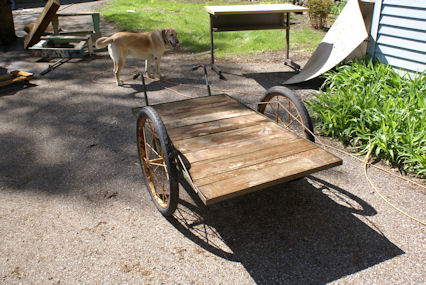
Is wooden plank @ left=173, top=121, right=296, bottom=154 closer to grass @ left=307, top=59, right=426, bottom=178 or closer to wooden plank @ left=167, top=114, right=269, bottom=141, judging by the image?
wooden plank @ left=167, top=114, right=269, bottom=141

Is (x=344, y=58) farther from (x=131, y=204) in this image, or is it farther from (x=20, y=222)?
(x=20, y=222)

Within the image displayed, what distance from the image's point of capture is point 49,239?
9.00 ft

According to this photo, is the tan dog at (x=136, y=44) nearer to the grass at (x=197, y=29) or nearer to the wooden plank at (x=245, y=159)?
the grass at (x=197, y=29)

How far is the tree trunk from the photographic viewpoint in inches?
342

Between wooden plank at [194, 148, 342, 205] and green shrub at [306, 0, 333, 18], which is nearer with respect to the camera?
wooden plank at [194, 148, 342, 205]

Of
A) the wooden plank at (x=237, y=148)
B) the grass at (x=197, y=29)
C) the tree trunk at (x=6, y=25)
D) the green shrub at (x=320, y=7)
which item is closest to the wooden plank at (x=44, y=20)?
the tree trunk at (x=6, y=25)

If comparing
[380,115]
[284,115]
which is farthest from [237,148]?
[284,115]

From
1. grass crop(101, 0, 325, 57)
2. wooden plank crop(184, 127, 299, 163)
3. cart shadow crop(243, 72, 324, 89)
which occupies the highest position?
grass crop(101, 0, 325, 57)

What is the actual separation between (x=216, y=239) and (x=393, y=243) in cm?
128

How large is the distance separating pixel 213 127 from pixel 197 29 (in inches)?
300

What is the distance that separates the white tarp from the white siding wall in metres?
0.33

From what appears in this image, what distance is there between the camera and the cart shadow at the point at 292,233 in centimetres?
242

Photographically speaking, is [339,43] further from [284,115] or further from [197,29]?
[197,29]

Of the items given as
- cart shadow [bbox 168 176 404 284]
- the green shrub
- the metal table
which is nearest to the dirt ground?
cart shadow [bbox 168 176 404 284]
